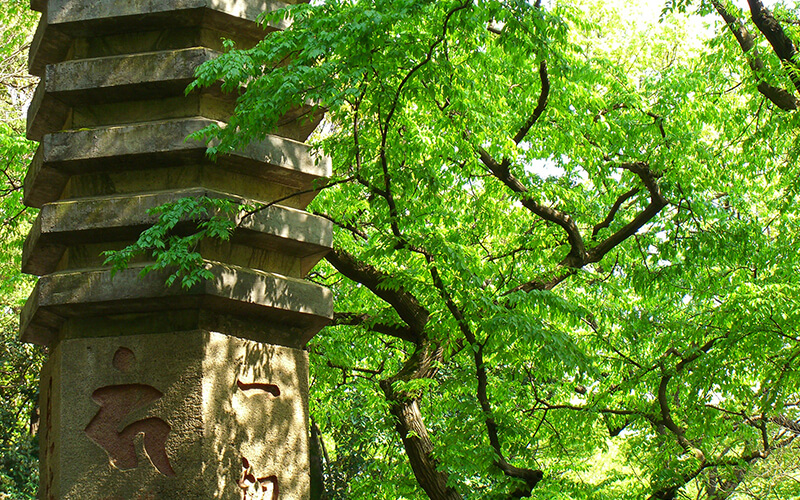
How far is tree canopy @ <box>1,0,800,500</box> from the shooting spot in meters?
6.15

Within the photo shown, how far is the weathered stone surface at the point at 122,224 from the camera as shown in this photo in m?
3.20

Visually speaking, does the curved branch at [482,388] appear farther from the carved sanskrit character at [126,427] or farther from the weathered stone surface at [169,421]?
the carved sanskrit character at [126,427]

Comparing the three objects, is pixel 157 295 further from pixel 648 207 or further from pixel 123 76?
pixel 648 207

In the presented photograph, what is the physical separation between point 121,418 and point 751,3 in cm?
604

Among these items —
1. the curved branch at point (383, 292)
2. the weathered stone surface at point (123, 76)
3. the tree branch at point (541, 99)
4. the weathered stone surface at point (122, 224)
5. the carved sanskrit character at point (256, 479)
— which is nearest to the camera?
the carved sanskrit character at point (256, 479)

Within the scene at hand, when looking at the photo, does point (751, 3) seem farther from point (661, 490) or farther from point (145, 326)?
point (145, 326)

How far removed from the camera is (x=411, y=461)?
7.67 meters

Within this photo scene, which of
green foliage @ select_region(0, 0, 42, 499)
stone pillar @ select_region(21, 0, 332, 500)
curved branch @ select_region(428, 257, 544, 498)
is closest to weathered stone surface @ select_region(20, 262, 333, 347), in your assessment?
stone pillar @ select_region(21, 0, 332, 500)

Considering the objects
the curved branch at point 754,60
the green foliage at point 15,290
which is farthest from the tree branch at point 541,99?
the green foliage at point 15,290

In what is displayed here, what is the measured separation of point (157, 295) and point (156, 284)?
0.15ft

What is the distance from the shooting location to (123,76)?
3348mm

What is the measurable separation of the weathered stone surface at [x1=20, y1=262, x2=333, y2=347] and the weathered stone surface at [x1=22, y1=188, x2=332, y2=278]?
17 cm

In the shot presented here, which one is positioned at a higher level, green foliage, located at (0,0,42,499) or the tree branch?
green foliage, located at (0,0,42,499)

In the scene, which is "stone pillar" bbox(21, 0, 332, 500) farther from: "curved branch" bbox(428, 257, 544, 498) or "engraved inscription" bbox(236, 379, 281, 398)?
"curved branch" bbox(428, 257, 544, 498)
